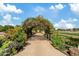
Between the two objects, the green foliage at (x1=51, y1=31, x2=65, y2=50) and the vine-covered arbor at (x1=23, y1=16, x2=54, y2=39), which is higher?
the vine-covered arbor at (x1=23, y1=16, x2=54, y2=39)

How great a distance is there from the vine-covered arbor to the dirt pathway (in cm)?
12

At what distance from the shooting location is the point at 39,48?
384 cm

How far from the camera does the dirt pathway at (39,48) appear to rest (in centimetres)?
373

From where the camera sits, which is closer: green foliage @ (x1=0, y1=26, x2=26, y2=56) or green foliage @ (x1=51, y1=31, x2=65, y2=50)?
green foliage @ (x1=0, y1=26, x2=26, y2=56)

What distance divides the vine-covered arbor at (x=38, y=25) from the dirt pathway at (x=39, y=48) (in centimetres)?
12

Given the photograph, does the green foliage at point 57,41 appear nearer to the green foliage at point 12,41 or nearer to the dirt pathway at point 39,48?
the dirt pathway at point 39,48

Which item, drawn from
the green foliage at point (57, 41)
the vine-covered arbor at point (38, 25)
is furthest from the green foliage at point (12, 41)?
the green foliage at point (57, 41)

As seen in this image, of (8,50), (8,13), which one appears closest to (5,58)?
(8,50)

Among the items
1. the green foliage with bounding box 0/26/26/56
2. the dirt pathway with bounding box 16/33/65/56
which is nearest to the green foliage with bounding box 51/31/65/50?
the dirt pathway with bounding box 16/33/65/56

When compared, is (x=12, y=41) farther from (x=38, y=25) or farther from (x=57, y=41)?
(x=57, y=41)

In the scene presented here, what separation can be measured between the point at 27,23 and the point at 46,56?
2.31 feet

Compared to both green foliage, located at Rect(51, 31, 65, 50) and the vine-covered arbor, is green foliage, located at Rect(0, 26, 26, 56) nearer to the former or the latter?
the vine-covered arbor

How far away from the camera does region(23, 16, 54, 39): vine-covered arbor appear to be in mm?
3811

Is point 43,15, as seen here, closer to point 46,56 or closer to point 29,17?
point 29,17
